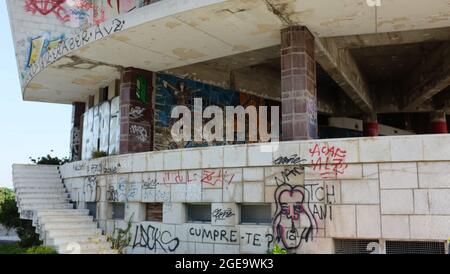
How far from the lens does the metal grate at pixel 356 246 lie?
775cm

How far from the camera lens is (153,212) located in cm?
1073

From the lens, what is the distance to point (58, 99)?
18.2m

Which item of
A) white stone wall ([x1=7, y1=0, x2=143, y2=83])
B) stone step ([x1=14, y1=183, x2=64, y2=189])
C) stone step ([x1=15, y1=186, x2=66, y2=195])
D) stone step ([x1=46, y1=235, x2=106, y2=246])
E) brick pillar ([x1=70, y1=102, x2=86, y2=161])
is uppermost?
white stone wall ([x1=7, y1=0, x2=143, y2=83])

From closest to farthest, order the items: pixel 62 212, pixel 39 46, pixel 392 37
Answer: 1. pixel 392 37
2. pixel 62 212
3. pixel 39 46

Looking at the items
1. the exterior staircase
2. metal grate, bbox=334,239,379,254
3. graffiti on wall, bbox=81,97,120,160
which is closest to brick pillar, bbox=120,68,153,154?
graffiti on wall, bbox=81,97,120,160

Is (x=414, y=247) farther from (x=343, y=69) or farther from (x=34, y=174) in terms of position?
(x=34, y=174)

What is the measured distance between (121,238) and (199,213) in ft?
8.45

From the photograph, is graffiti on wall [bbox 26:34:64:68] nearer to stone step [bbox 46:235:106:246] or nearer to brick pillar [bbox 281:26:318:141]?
stone step [bbox 46:235:106:246]

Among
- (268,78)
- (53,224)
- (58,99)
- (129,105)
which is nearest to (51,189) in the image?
(53,224)

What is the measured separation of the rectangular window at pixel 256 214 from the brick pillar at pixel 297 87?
1.79m

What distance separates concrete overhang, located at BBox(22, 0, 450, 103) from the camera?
9.15m

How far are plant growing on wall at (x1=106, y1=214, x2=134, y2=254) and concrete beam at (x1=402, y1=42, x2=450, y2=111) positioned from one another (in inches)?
430

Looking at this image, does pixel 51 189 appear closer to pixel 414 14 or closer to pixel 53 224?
pixel 53 224

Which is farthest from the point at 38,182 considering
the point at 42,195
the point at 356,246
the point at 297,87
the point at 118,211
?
the point at 356,246
